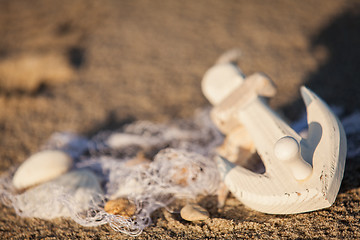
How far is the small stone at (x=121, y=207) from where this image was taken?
1.44 m

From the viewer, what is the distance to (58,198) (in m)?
1.50

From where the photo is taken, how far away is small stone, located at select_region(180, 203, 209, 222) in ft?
4.61

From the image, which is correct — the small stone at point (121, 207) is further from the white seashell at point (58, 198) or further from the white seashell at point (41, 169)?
the white seashell at point (41, 169)

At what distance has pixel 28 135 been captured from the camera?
2342 mm

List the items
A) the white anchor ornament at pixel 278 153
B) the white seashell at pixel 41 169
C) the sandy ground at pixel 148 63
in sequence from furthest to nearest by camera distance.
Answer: the sandy ground at pixel 148 63 < the white seashell at pixel 41 169 < the white anchor ornament at pixel 278 153

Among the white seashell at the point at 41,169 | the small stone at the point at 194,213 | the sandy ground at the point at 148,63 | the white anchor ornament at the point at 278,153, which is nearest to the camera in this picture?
the white anchor ornament at the point at 278,153

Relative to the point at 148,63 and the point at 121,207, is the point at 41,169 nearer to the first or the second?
the point at 121,207

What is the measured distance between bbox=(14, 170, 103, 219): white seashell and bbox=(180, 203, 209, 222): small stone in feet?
1.49

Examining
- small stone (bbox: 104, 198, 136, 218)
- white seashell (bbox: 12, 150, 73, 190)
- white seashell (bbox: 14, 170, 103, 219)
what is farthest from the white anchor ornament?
white seashell (bbox: 12, 150, 73, 190)

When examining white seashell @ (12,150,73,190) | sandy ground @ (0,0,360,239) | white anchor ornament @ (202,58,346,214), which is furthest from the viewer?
sandy ground @ (0,0,360,239)

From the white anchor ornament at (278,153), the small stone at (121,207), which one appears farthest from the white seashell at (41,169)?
the white anchor ornament at (278,153)

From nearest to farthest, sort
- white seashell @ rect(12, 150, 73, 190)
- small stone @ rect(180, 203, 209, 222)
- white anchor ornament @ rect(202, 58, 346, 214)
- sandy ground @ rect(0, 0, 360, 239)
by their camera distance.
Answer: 1. white anchor ornament @ rect(202, 58, 346, 214)
2. small stone @ rect(180, 203, 209, 222)
3. white seashell @ rect(12, 150, 73, 190)
4. sandy ground @ rect(0, 0, 360, 239)

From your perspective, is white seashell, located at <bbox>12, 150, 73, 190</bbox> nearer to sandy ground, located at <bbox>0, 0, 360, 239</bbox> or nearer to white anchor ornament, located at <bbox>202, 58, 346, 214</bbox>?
sandy ground, located at <bbox>0, 0, 360, 239</bbox>

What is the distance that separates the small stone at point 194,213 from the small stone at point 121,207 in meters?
0.25
